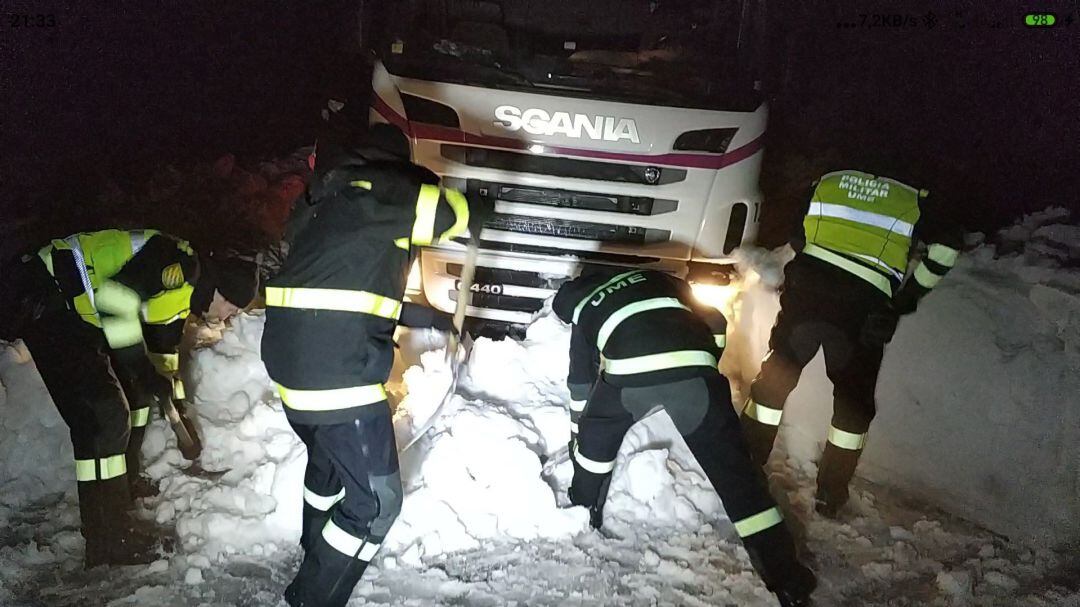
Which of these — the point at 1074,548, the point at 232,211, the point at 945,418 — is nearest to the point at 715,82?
the point at 945,418

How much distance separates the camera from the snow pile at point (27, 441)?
123 inches

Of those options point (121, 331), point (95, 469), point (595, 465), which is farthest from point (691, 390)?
point (95, 469)

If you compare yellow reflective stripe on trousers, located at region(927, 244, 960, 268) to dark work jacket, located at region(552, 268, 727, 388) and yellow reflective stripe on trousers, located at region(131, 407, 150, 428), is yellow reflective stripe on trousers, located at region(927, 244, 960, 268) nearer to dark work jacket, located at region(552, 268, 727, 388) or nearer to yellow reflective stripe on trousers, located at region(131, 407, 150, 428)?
dark work jacket, located at region(552, 268, 727, 388)

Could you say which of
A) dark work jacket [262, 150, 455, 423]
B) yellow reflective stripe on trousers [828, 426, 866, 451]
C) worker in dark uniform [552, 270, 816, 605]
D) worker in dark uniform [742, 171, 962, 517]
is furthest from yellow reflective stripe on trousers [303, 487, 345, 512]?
yellow reflective stripe on trousers [828, 426, 866, 451]

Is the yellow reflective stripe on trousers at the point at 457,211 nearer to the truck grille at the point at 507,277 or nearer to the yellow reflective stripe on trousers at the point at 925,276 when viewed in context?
the truck grille at the point at 507,277

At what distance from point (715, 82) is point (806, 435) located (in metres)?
2.07

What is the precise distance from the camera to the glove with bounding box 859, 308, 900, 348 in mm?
2953

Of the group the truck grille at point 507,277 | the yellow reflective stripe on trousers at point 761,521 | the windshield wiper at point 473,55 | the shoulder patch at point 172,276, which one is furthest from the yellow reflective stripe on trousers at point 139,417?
the yellow reflective stripe on trousers at point 761,521

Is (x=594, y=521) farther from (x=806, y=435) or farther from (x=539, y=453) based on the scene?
(x=806, y=435)

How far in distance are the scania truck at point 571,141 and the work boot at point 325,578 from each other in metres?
1.74

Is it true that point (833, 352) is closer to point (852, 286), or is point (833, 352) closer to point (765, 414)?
point (852, 286)

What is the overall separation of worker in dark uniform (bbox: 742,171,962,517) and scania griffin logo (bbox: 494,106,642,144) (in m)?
1.02

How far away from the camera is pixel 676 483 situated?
314 centimetres

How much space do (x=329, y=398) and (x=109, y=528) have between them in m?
1.23
